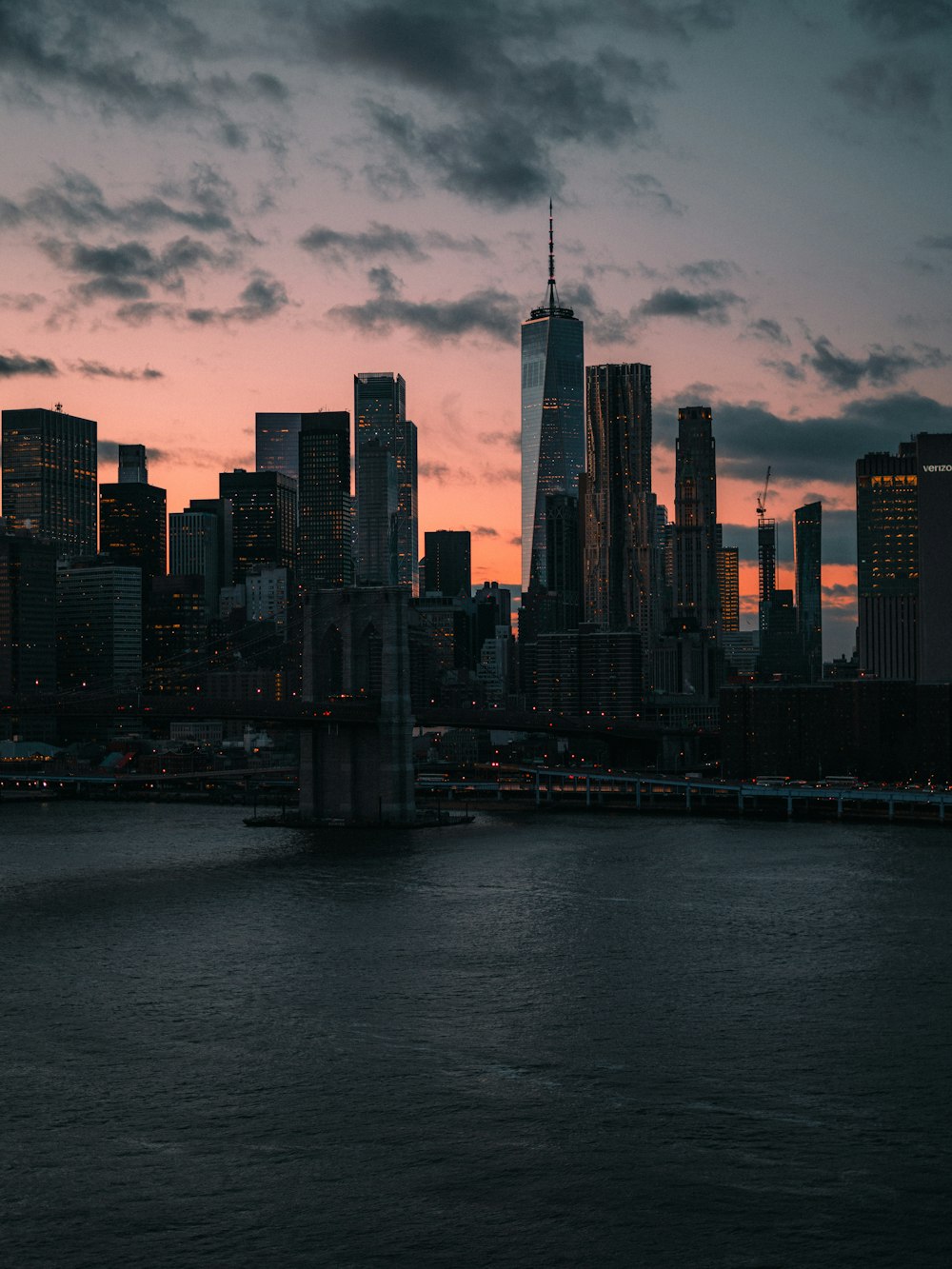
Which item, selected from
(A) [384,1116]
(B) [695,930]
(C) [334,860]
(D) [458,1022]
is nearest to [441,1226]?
(A) [384,1116]

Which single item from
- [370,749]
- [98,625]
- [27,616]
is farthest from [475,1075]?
[98,625]

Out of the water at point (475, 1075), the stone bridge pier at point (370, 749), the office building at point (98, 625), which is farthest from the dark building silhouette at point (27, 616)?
the water at point (475, 1075)

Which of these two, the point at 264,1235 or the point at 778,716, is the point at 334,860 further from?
the point at 778,716

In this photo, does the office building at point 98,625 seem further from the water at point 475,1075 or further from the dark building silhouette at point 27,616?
the water at point 475,1075

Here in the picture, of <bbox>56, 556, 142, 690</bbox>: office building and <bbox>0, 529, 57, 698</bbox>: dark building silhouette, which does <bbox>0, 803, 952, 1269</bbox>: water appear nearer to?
<bbox>0, 529, 57, 698</bbox>: dark building silhouette

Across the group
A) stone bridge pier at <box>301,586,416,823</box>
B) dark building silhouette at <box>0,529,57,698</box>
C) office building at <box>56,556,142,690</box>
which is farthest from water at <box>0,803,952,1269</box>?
office building at <box>56,556,142,690</box>

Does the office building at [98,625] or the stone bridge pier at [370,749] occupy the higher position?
the office building at [98,625]
